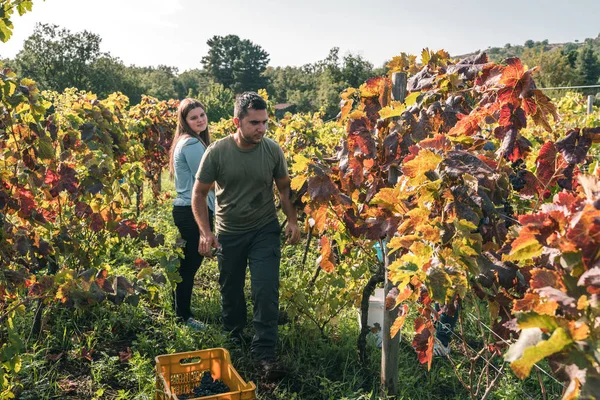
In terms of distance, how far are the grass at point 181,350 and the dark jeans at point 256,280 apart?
16cm

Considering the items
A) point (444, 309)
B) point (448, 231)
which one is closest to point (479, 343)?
point (444, 309)

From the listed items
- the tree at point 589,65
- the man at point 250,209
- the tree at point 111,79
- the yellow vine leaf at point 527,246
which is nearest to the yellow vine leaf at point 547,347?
the yellow vine leaf at point 527,246

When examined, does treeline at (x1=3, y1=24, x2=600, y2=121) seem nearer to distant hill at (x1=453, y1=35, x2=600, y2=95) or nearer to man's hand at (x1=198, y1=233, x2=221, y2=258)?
distant hill at (x1=453, y1=35, x2=600, y2=95)

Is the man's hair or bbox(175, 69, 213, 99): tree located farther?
bbox(175, 69, 213, 99): tree

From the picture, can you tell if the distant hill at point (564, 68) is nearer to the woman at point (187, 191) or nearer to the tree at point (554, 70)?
the tree at point (554, 70)

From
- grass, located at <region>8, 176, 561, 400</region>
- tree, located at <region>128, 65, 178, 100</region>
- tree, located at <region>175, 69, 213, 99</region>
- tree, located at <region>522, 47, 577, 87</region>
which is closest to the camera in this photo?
grass, located at <region>8, 176, 561, 400</region>

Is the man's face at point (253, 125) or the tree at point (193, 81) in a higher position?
the tree at point (193, 81)

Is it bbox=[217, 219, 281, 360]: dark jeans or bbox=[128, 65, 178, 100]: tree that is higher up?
bbox=[128, 65, 178, 100]: tree

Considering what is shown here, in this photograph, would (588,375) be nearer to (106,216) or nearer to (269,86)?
(106,216)

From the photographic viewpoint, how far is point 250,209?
11.6 feet

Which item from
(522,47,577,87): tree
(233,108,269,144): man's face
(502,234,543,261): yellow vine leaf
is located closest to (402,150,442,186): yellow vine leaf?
(502,234,543,261): yellow vine leaf

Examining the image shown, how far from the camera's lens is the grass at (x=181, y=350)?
3117mm

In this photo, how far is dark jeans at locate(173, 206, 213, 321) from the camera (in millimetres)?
3906

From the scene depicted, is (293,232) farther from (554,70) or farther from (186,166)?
(554,70)
